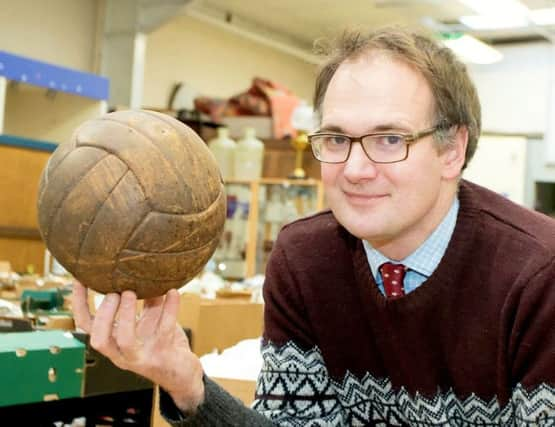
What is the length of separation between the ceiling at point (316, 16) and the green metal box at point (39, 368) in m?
6.46

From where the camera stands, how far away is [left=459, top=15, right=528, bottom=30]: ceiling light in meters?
7.30

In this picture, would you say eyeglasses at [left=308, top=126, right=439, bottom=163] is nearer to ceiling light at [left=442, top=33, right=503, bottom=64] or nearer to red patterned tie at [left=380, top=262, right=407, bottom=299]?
red patterned tie at [left=380, top=262, right=407, bottom=299]

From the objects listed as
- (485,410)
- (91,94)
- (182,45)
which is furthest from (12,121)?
(485,410)

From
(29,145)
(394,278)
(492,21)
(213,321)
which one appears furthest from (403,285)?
(492,21)

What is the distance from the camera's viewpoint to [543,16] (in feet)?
23.6

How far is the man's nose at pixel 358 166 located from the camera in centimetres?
155

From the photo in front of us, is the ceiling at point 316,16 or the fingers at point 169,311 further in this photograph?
the ceiling at point 316,16

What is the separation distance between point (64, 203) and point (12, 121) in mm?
5089

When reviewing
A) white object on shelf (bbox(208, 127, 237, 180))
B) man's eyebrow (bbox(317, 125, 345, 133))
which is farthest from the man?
white object on shelf (bbox(208, 127, 237, 180))

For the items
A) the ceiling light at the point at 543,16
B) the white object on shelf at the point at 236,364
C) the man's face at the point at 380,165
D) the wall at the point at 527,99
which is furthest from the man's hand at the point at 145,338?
the wall at the point at 527,99

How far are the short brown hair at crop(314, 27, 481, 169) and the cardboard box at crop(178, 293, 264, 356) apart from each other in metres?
1.03

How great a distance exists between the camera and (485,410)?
63.7 inches

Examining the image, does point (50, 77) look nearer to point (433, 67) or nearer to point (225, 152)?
point (225, 152)

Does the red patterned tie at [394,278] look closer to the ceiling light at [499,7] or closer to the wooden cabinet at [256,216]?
the wooden cabinet at [256,216]
